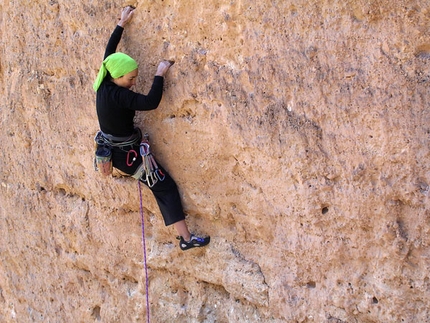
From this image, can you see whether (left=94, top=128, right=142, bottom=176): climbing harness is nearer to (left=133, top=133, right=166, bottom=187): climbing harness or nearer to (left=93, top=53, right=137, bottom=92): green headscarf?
(left=133, top=133, right=166, bottom=187): climbing harness

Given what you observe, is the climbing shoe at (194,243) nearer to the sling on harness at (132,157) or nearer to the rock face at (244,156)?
the rock face at (244,156)

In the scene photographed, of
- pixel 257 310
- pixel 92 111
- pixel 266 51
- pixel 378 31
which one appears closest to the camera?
pixel 378 31

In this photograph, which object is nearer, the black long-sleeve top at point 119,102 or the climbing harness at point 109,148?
the black long-sleeve top at point 119,102

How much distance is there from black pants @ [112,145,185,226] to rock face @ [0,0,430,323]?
0.25 feet

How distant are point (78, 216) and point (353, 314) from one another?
2056 millimetres

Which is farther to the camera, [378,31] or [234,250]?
[234,250]

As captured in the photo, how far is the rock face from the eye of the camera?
2.42 meters

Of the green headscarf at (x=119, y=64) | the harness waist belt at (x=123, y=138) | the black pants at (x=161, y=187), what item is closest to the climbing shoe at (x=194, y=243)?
the black pants at (x=161, y=187)

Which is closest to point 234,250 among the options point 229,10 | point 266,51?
point 266,51

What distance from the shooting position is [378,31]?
2.37 meters

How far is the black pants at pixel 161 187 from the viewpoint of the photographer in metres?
3.07

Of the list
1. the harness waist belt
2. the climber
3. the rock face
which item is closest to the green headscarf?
the climber

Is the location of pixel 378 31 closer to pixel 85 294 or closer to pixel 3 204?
pixel 85 294

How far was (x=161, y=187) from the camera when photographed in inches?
122
